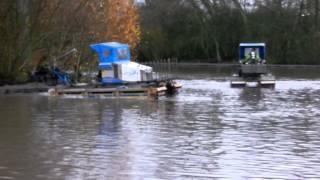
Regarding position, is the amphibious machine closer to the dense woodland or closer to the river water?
the dense woodland

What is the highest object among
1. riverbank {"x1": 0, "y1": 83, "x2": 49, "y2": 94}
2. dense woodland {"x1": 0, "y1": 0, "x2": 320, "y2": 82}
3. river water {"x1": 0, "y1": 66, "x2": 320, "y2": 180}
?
dense woodland {"x1": 0, "y1": 0, "x2": 320, "y2": 82}

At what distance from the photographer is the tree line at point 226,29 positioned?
83000mm

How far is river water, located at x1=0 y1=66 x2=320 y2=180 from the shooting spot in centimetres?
1212

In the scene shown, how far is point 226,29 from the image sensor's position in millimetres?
89812

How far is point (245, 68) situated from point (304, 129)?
78.3 feet

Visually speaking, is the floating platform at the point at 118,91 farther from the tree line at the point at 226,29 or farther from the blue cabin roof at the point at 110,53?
the tree line at the point at 226,29

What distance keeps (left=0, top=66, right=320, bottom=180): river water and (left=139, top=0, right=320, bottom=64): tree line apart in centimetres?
5691

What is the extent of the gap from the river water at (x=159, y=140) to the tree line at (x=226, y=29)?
5691 cm

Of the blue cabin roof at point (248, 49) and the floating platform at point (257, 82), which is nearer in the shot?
the floating platform at point (257, 82)

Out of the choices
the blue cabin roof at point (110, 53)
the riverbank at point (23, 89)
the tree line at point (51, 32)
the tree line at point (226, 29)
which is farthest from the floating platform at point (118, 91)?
the tree line at point (226, 29)

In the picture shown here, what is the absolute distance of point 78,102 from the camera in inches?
1110

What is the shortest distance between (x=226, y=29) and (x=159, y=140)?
74785 mm

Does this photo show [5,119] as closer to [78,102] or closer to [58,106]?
[58,106]

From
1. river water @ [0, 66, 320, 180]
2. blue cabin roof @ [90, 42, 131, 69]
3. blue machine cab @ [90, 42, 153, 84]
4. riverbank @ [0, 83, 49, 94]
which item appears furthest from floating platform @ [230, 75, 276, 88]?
river water @ [0, 66, 320, 180]
